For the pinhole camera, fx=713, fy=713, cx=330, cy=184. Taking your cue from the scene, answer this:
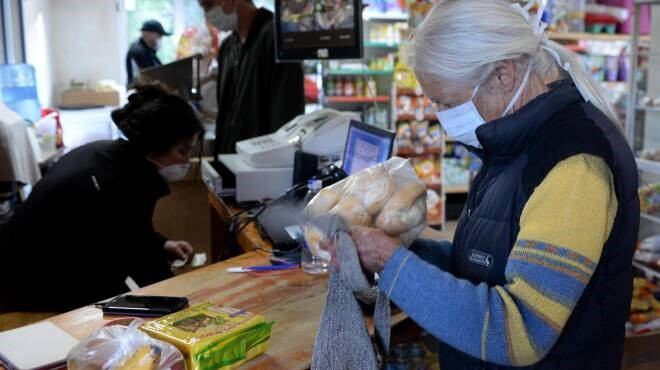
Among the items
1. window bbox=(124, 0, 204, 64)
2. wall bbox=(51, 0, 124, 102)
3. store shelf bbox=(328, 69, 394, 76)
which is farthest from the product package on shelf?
wall bbox=(51, 0, 124, 102)

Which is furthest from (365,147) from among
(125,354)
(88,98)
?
(88,98)

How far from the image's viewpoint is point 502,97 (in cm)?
Result: 128

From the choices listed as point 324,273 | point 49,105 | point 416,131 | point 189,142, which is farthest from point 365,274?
point 49,105

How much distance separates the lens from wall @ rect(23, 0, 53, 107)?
23.7 ft

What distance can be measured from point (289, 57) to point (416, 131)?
2.75 m

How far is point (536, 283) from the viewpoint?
1079 millimetres

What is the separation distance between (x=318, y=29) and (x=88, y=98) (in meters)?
5.81

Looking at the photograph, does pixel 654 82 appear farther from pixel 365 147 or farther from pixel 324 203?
pixel 324 203

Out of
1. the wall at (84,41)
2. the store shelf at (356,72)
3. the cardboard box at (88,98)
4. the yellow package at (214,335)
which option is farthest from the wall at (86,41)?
the yellow package at (214,335)

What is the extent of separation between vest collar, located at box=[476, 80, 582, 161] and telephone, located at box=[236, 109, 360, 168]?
172 cm

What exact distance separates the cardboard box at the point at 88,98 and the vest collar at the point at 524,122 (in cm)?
774

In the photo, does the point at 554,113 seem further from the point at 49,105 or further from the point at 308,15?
the point at 49,105

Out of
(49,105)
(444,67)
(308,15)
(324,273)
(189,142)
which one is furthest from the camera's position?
(49,105)

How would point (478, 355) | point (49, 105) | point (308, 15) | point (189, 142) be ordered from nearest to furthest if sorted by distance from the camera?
point (478, 355), point (189, 142), point (308, 15), point (49, 105)
